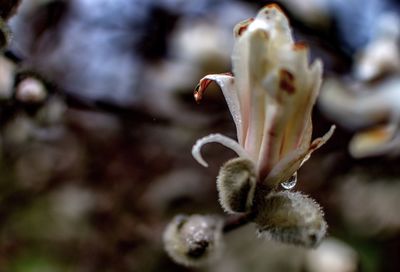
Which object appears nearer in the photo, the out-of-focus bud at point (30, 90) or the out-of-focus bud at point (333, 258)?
the out-of-focus bud at point (30, 90)

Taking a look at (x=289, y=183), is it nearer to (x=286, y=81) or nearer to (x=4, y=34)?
(x=286, y=81)

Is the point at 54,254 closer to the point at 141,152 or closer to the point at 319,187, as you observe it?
the point at 141,152

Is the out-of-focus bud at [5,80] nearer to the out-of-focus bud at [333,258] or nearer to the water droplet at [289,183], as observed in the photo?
the water droplet at [289,183]

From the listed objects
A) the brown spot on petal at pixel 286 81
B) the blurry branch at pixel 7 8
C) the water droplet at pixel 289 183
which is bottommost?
the water droplet at pixel 289 183

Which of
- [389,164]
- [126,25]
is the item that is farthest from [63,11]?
[389,164]

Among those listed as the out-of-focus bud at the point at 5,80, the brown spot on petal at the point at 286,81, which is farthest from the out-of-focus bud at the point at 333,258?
the brown spot on petal at the point at 286,81
